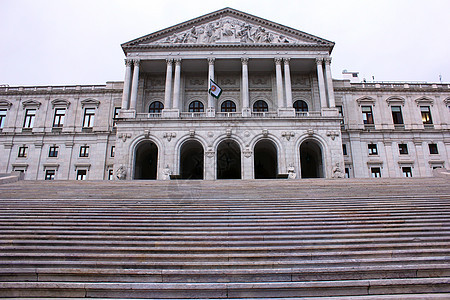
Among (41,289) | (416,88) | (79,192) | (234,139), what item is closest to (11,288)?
(41,289)

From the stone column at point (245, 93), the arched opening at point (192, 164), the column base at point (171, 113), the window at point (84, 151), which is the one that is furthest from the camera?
the window at point (84, 151)

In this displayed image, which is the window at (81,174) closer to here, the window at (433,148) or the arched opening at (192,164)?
the arched opening at (192,164)

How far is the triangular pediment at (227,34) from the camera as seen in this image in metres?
36.2

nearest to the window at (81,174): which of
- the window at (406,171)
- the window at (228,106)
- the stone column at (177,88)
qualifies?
the stone column at (177,88)

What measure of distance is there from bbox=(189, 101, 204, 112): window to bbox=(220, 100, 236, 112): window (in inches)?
94.9

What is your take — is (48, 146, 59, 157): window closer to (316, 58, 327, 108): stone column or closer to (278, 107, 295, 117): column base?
(278, 107, 295, 117): column base

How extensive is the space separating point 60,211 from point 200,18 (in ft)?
96.3

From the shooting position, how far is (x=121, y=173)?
1206 inches

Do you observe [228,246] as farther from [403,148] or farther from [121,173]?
[403,148]

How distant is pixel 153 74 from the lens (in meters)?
39.8

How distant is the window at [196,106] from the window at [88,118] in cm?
1242

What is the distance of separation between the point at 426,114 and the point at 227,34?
2604 cm

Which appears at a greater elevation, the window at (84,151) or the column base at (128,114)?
the column base at (128,114)

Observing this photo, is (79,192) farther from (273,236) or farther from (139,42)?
(139,42)
